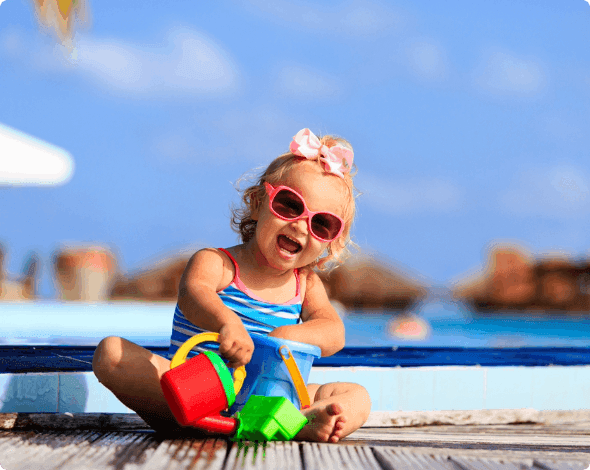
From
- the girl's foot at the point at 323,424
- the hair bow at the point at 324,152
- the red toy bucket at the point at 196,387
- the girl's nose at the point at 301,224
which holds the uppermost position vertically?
the hair bow at the point at 324,152

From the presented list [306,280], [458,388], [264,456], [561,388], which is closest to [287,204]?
[306,280]

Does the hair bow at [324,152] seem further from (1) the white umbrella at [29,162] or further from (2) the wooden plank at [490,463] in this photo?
(1) the white umbrella at [29,162]

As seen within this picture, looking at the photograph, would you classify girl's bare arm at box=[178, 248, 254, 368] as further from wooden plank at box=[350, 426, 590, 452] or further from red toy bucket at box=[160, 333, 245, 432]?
wooden plank at box=[350, 426, 590, 452]

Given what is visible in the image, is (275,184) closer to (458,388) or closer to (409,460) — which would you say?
(409,460)

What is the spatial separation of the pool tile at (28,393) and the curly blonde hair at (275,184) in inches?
34.5

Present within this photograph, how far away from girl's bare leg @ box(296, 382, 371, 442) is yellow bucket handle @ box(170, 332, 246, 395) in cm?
19

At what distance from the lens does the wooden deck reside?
1.36 meters

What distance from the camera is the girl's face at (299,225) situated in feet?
6.26

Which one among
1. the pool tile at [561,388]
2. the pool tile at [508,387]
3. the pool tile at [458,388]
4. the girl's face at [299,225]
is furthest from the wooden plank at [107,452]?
the pool tile at [561,388]

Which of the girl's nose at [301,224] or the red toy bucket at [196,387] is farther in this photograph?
the girl's nose at [301,224]

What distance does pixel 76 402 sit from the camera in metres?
2.27

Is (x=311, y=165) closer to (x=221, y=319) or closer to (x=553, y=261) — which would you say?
(x=221, y=319)

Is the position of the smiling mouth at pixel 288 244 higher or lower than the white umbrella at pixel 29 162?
lower

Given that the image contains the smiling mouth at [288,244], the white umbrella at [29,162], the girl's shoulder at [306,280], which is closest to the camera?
the smiling mouth at [288,244]
